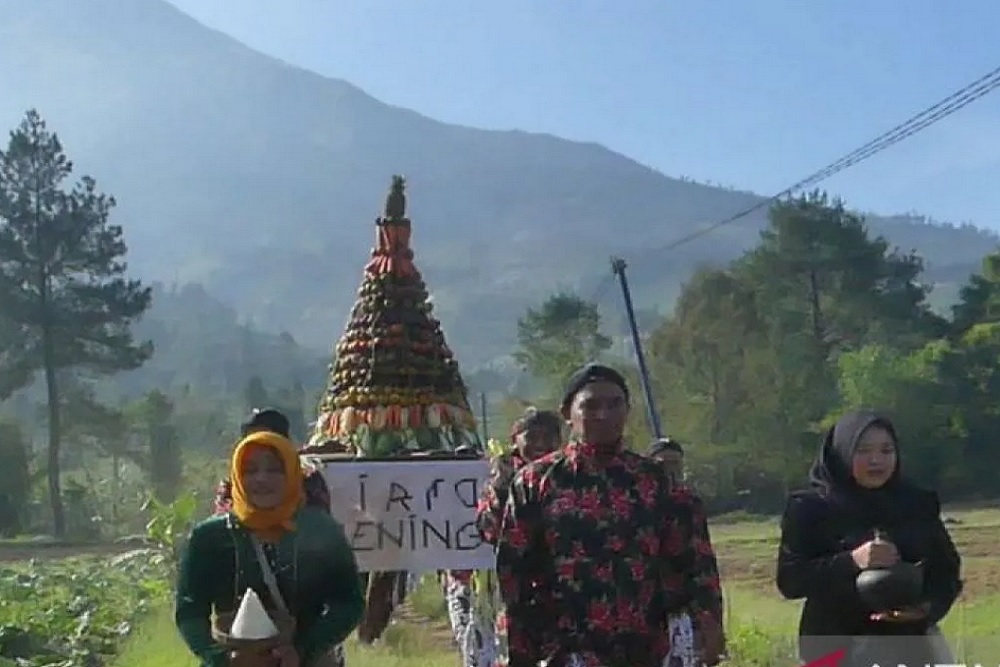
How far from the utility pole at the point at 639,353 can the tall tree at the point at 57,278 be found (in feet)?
75.7

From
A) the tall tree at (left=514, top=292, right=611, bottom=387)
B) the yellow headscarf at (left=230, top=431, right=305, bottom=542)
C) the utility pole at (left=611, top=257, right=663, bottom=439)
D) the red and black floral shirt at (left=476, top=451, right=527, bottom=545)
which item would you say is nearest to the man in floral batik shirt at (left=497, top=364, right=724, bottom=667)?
the red and black floral shirt at (left=476, top=451, right=527, bottom=545)

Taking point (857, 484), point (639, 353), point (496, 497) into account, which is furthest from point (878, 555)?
point (639, 353)

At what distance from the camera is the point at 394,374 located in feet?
19.3

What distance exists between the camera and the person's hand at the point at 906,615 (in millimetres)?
3330

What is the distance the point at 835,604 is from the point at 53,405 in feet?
119

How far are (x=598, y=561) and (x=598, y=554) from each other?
0.05ft

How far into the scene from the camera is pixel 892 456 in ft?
11.4

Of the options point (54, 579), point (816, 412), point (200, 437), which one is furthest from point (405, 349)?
point (200, 437)

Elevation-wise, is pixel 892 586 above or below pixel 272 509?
below

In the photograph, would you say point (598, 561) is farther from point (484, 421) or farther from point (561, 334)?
point (561, 334)

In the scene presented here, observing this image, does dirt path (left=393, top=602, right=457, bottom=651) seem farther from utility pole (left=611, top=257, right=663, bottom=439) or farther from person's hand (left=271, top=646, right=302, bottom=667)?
person's hand (left=271, top=646, right=302, bottom=667)

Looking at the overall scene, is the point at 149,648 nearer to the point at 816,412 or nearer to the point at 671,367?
the point at 816,412

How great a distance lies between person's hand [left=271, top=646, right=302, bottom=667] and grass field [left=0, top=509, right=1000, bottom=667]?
232cm

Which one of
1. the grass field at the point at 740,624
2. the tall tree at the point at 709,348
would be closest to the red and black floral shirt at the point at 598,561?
the grass field at the point at 740,624
